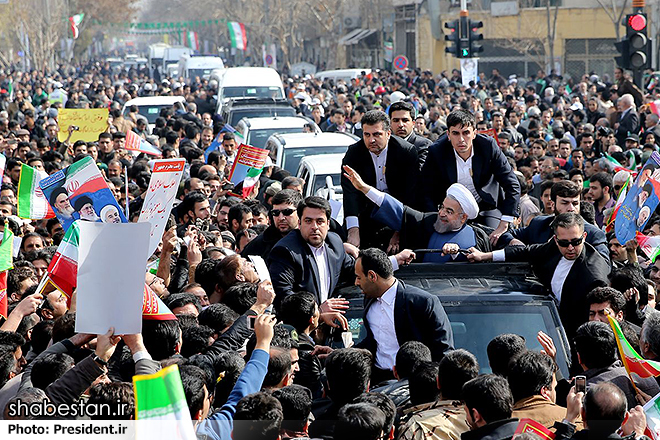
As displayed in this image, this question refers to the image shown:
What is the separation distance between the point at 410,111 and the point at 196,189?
3510 millimetres

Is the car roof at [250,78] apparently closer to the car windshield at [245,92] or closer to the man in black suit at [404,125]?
the car windshield at [245,92]

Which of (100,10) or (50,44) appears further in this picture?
(100,10)

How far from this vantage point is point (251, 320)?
20.0 feet

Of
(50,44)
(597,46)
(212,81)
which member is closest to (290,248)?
(212,81)

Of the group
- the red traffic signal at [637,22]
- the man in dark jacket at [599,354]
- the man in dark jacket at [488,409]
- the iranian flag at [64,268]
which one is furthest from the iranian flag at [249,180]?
the man in dark jacket at [488,409]

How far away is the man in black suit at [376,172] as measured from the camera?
8188 mm

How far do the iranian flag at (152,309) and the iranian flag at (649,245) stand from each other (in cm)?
433

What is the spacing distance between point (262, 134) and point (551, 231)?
1207 centimetres

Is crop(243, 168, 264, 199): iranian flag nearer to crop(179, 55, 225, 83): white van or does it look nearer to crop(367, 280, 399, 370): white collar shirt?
crop(367, 280, 399, 370): white collar shirt

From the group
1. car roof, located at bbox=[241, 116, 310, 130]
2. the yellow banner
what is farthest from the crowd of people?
car roof, located at bbox=[241, 116, 310, 130]

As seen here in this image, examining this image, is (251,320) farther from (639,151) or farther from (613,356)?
(639,151)

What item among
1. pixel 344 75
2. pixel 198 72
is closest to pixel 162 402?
pixel 344 75

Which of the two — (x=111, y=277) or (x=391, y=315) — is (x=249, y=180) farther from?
(x=111, y=277)

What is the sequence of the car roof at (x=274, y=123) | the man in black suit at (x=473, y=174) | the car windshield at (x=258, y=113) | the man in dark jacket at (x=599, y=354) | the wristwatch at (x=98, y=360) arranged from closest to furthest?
the wristwatch at (x=98, y=360)
the man in dark jacket at (x=599, y=354)
the man in black suit at (x=473, y=174)
the car roof at (x=274, y=123)
the car windshield at (x=258, y=113)
